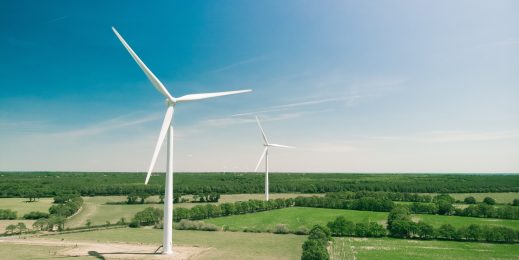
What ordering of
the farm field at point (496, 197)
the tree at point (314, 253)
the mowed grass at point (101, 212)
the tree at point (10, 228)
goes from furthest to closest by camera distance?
1. the farm field at point (496, 197)
2. the mowed grass at point (101, 212)
3. the tree at point (10, 228)
4. the tree at point (314, 253)

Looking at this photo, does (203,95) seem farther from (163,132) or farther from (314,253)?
(314,253)

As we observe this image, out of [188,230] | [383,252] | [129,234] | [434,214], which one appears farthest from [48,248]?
[434,214]

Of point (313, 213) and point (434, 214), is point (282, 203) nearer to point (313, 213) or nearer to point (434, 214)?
point (313, 213)

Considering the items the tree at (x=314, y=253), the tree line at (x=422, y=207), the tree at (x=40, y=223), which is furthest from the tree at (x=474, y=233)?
the tree at (x=40, y=223)

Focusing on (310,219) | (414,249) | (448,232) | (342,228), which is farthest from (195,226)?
(448,232)

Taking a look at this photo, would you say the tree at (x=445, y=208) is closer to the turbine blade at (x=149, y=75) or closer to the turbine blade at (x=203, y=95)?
the turbine blade at (x=203, y=95)

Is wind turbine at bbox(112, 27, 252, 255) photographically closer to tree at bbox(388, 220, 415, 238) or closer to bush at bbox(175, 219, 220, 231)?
bush at bbox(175, 219, 220, 231)

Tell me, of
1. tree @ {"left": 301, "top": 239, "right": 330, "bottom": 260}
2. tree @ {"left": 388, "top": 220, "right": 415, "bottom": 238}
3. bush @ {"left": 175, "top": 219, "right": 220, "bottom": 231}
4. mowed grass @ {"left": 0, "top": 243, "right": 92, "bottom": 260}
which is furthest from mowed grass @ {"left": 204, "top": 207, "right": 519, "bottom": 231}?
mowed grass @ {"left": 0, "top": 243, "right": 92, "bottom": 260}
